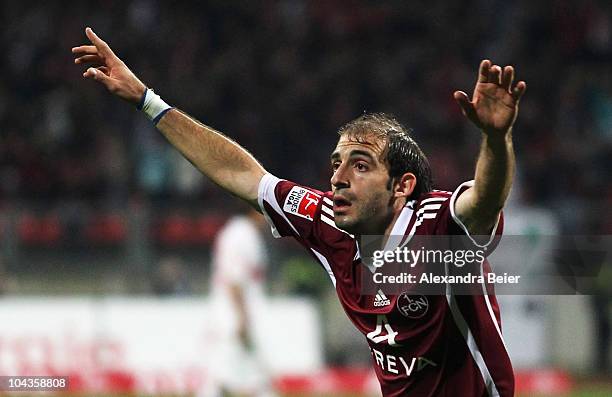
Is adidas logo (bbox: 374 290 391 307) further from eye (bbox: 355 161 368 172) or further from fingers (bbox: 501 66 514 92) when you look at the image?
fingers (bbox: 501 66 514 92)

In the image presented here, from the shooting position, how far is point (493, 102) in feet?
13.8

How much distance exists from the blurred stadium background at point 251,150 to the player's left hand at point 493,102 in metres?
9.31

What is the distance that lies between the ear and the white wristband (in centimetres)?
121

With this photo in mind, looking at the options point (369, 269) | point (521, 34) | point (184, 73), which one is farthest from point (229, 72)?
point (369, 269)

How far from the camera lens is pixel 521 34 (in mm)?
17953

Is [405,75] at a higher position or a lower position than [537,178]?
higher

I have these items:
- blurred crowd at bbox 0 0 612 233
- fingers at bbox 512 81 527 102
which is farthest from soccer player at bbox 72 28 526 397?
blurred crowd at bbox 0 0 612 233

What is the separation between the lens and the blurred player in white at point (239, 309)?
11.1 meters

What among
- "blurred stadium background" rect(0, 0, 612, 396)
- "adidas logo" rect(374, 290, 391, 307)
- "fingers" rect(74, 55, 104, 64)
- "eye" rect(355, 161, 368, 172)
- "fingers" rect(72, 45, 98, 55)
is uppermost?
"blurred stadium background" rect(0, 0, 612, 396)

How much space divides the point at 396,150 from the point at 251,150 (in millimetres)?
11100

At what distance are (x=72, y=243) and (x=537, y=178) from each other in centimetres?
622

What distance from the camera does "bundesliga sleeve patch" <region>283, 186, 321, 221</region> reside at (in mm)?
5273

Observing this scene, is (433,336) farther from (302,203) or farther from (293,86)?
(293,86)

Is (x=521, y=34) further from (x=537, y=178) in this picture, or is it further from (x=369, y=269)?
(x=369, y=269)
